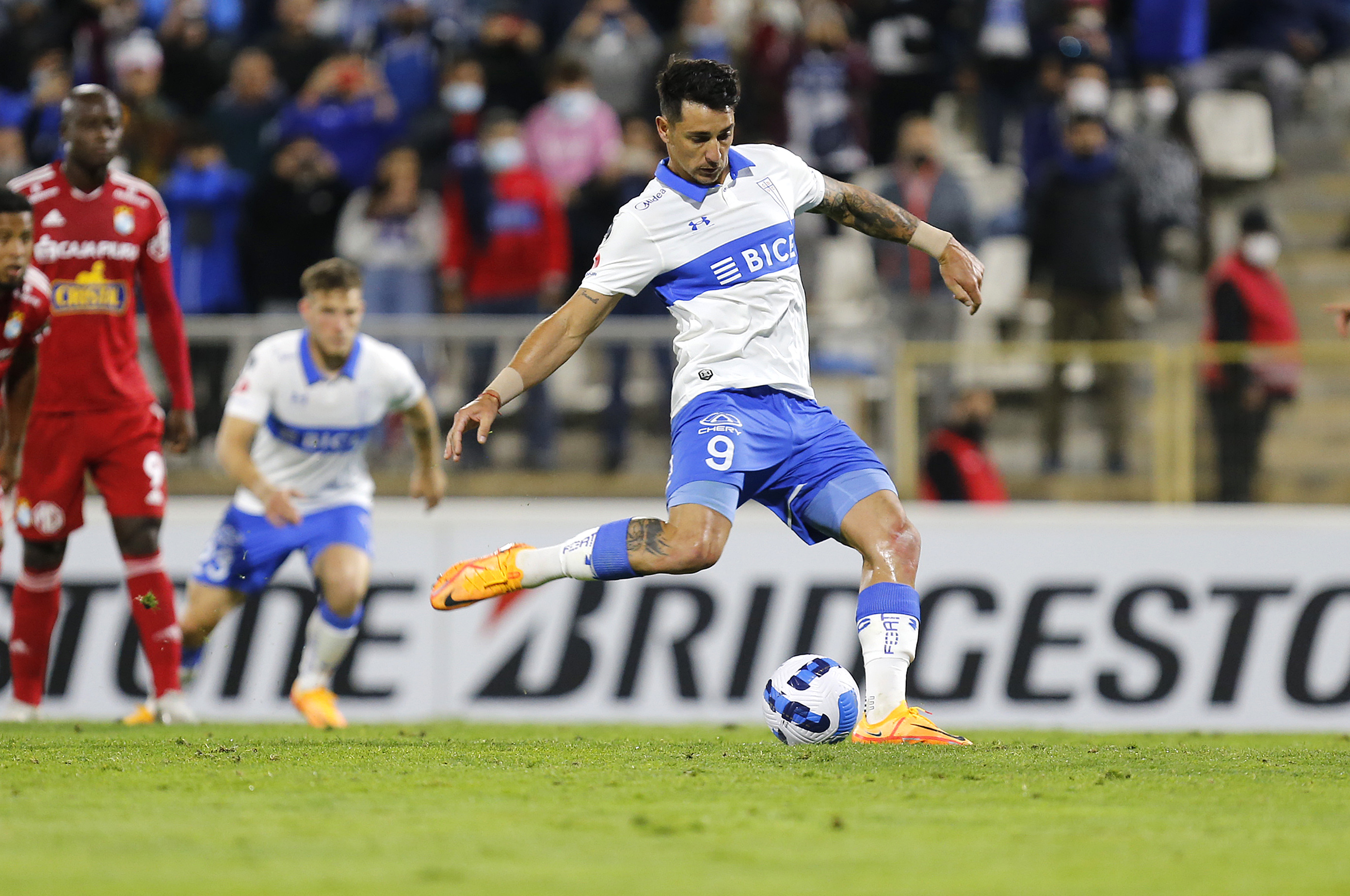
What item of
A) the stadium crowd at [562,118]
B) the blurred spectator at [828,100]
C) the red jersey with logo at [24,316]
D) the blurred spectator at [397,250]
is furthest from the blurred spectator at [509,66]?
the red jersey with logo at [24,316]

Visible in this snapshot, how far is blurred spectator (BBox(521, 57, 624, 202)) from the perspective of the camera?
14234mm

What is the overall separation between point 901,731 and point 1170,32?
10.7 metres

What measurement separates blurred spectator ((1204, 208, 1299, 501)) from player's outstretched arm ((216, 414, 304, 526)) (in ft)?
21.4

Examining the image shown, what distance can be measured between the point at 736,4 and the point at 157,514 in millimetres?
8856

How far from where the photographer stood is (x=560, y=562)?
22.6 feet

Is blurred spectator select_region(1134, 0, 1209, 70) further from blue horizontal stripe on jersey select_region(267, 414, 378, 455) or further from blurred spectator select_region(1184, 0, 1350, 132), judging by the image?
blue horizontal stripe on jersey select_region(267, 414, 378, 455)

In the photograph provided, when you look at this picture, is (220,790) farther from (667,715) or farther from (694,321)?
(667,715)

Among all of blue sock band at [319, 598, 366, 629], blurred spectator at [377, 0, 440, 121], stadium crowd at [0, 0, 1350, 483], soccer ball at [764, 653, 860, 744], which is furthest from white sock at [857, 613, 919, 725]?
blurred spectator at [377, 0, 440, 121]

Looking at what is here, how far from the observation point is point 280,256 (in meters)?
13.7

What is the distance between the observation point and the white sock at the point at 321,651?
952 cm

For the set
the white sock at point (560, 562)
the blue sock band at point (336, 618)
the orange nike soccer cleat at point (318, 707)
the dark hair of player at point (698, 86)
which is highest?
the dark hair of player at point (698, 86)

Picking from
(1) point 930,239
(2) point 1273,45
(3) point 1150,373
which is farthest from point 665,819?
(2) point 1273,45

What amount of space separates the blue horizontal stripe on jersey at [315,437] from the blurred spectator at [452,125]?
4837 mm

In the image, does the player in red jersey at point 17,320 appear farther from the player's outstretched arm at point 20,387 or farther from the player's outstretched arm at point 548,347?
the player's outstretched arm at point 548,347
